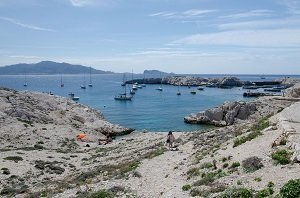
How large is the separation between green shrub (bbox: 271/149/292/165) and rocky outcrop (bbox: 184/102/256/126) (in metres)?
58.1

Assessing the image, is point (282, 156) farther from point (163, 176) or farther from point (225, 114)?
point (225, 114)

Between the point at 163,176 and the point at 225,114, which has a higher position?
the point at 163,176

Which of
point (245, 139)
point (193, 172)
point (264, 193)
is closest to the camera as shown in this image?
point (264, 193)

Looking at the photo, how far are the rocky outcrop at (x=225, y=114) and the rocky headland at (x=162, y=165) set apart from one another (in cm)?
3127

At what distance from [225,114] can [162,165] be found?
56.1 m

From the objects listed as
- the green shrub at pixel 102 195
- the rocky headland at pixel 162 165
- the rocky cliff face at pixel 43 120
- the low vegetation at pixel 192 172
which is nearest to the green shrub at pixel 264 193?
the rocky headland at pixel 162 165

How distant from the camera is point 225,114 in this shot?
87.4m

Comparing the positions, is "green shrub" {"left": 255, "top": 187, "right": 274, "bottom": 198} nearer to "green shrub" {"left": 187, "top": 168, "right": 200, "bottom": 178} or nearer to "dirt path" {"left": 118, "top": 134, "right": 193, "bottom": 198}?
"dirt path" {"left": 118, "top": 134, "right": 193, "bottom": 198}

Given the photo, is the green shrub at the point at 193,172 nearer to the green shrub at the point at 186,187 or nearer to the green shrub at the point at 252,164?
the green shrub at the point at 186,187

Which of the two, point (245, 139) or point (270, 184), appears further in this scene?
point (245, 139)

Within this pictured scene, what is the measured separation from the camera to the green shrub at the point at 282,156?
23.4 m

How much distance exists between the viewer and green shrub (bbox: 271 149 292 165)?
23438mm

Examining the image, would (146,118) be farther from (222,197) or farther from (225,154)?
(222,197)

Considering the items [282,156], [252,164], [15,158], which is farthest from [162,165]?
[15,158]
